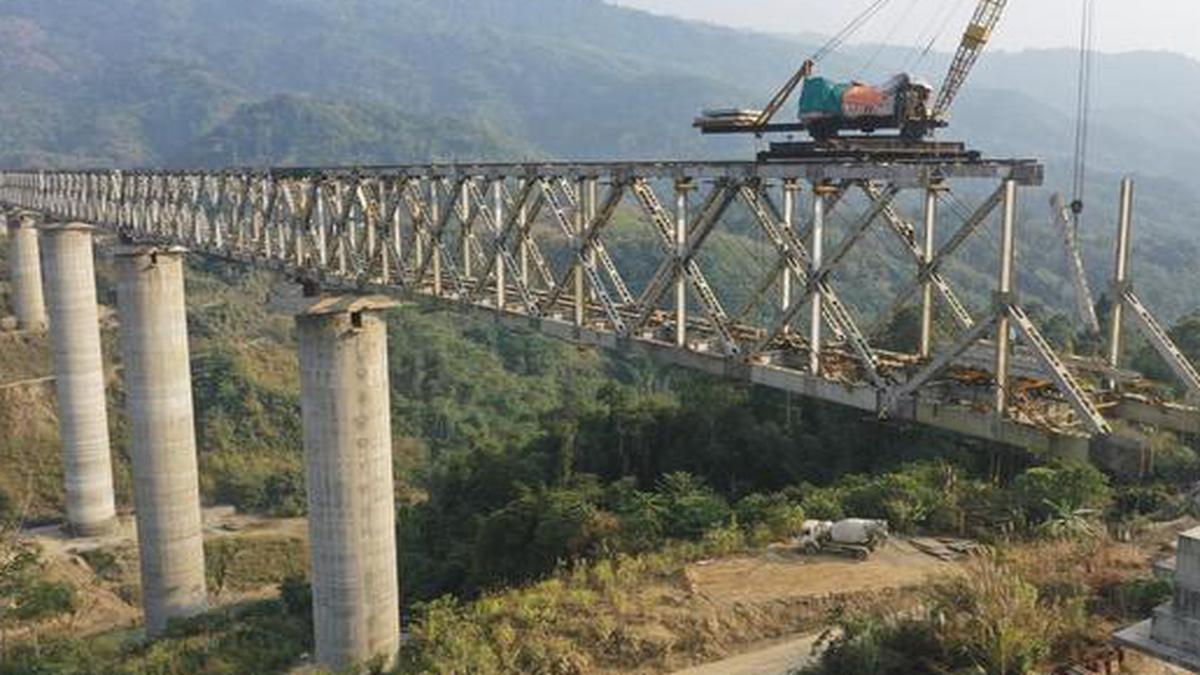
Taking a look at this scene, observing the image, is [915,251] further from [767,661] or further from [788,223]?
[767,661]

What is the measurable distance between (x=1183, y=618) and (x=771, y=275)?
856cm

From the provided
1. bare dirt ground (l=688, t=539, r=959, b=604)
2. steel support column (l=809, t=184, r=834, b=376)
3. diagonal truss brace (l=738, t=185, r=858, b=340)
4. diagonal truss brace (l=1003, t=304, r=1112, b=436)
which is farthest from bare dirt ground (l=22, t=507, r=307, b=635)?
diagonal truss brace (l=1003, t=304, r=1112, b=436)

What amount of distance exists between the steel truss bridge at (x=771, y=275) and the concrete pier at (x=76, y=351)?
2342 cm

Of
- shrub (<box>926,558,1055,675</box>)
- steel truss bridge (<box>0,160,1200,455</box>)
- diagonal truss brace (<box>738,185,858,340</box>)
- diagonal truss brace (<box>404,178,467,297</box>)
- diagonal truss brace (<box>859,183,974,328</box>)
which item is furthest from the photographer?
diagonal truss brace (<box>404,178,467,297</box>)

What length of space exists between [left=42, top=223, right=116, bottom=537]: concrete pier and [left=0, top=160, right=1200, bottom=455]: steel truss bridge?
922 inches

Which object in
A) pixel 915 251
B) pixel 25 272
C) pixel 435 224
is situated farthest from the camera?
pixel 25 272

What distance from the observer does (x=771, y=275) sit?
17.3 m

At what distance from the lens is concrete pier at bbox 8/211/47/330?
63438 millimetres

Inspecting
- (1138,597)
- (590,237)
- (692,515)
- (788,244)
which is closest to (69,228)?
(692,515)

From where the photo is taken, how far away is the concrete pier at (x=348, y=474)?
82.9 feet

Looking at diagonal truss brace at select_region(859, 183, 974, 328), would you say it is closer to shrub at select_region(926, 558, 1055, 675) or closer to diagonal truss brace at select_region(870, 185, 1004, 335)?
diagonal truss brace at select_region(870, 185, 1004, 335)

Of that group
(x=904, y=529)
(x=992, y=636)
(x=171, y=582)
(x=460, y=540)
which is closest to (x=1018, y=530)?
(x=904, y=529)

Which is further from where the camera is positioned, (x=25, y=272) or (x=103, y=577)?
(x=25, y=272)

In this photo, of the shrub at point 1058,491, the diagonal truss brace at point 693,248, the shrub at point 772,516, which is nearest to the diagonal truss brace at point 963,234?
the diagonal truss brace at point 693,248
